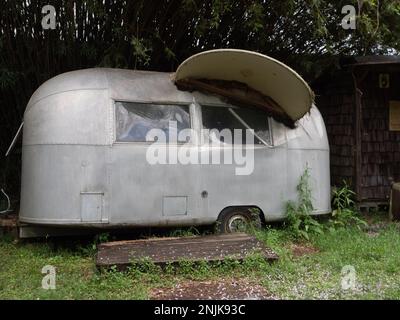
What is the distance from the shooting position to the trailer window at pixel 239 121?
22.0 feet

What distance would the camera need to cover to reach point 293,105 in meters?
6.81

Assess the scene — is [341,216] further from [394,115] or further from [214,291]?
[214,291]

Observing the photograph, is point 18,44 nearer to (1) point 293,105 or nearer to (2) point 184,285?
(1) point 293,105

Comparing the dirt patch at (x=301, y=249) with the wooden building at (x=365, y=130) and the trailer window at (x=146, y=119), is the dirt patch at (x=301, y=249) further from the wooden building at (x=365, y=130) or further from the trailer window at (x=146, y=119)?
the wooden building at (x=365, y=130)

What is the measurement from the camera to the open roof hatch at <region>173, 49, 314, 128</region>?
618 cm

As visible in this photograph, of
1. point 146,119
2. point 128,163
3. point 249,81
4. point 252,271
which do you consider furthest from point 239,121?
point 252,271

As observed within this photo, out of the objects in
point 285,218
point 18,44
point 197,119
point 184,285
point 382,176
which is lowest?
point 184,285

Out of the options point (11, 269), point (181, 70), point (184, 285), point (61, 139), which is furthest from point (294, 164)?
point (11, 269)

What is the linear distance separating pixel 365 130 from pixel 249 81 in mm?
3728

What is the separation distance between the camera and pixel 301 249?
255 inches

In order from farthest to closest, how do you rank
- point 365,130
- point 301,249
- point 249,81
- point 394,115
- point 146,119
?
point 394,115, point 365,130, point 249,81, point 301,249, point 146,119

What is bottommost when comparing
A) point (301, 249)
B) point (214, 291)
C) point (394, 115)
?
point (214, 291)

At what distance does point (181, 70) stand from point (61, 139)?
1811 millimetres

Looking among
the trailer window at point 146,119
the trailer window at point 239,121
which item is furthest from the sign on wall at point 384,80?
the trailer window at point 146,119
